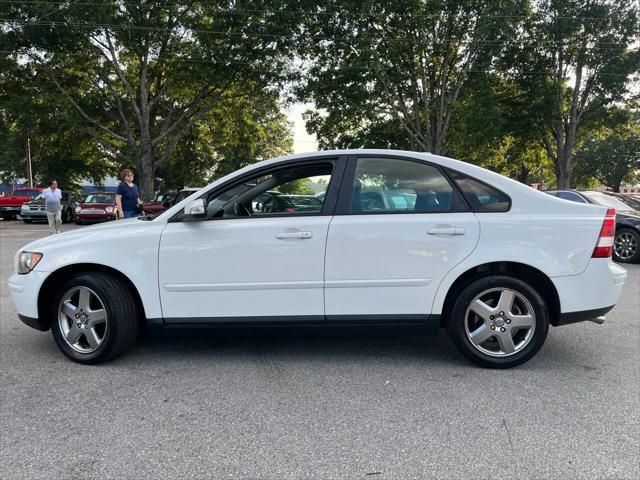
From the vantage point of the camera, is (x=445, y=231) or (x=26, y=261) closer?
(x=445, y=231)

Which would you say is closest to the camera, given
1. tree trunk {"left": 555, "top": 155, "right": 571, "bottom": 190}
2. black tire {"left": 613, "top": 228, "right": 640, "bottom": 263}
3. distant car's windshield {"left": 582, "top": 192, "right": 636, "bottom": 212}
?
black tire {"left": 613, "top": 228, "right": 640, "bottom": 263}

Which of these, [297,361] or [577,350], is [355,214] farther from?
[577,350]

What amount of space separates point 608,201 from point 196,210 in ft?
31.7

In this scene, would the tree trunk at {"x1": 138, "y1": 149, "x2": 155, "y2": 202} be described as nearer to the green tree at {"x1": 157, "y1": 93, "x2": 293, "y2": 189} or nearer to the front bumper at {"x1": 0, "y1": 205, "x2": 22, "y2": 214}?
the green tree at {"x1": 157, "y1": 93, "x2": 293, "y2": 189}

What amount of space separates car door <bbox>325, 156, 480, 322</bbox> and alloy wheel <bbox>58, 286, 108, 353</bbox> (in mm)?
1773

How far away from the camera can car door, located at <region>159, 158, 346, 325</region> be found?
3621mm

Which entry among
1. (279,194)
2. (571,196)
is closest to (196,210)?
(279,194)

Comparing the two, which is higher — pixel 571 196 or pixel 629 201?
pixel 571 196

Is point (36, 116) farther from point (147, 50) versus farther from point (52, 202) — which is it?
point (52, 202)

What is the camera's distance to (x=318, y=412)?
3.02 metres

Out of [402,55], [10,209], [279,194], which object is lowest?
[10,209]

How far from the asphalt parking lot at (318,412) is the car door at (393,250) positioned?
52cm

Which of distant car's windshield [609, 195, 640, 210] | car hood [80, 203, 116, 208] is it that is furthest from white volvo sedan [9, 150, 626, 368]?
car hood [80, 203, 116, 208]

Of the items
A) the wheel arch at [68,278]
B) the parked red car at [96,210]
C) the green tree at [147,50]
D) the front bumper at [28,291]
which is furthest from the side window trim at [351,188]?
the parked red car at [96,210]
